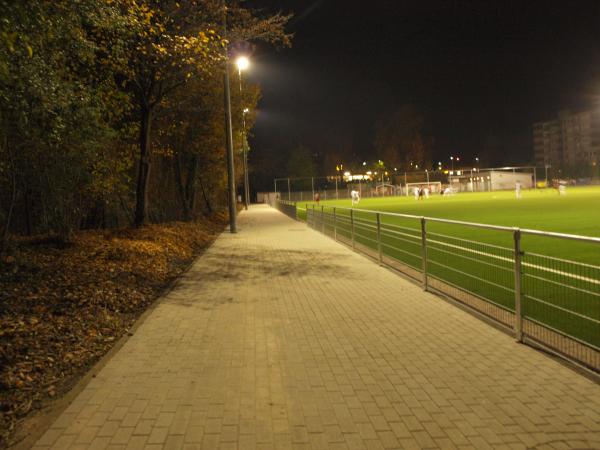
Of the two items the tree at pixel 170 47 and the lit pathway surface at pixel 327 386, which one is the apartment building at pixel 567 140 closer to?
the tree at pixel 170 47

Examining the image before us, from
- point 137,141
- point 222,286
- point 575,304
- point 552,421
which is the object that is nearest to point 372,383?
Answer: point 552,421

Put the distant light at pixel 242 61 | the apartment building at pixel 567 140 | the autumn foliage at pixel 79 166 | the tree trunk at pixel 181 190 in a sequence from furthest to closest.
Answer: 1. the apartment building at pixel 567 140
2. the tree trunk at pixel 181 190
3. the distant light at pixel 242 61
4. the autumn foliage at pixel 79 166

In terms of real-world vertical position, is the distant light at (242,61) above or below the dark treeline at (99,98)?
above

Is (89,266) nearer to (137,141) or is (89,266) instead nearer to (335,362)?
(335,362)

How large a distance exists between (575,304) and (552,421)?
13.8ft

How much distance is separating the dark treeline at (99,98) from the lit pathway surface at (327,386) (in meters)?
3.40

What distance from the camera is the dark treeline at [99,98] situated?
7.77 m

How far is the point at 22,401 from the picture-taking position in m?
4.56

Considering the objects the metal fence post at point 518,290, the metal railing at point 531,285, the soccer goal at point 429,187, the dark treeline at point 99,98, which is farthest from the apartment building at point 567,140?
the metal fence post at point 518,290

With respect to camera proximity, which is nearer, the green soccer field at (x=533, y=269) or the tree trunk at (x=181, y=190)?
the green soccer field at (x=533, y=269)

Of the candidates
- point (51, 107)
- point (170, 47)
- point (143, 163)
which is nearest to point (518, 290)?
point (51, 107)

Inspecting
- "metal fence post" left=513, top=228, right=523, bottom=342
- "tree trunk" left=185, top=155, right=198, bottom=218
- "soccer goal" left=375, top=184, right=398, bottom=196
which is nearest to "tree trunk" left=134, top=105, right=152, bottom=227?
"tree trunk" left=185, top=155, right=198, bottom=218

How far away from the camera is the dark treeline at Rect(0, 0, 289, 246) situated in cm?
777

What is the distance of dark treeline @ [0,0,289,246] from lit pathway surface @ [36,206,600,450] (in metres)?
3.40
